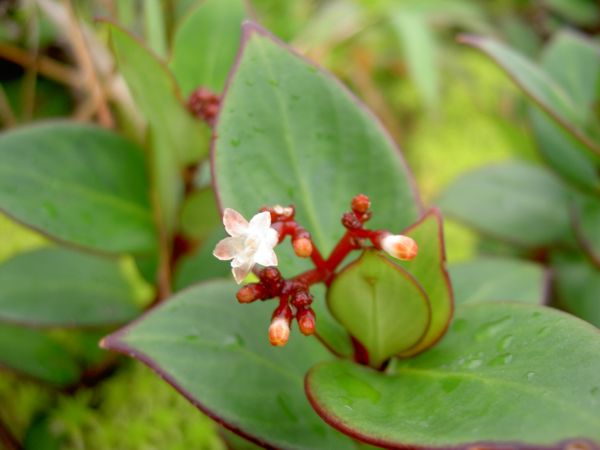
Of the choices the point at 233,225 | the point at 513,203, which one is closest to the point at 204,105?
the point at 233,225

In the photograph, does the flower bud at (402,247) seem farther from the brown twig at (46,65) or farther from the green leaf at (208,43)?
the brown twig at (46,65)

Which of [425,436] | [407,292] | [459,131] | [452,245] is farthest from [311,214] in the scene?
[459,131]

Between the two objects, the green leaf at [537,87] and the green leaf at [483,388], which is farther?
the green leaf at [537,87]

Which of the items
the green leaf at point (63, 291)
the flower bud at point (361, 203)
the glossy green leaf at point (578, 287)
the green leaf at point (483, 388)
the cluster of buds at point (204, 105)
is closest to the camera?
the green leaf at point (483, 388)

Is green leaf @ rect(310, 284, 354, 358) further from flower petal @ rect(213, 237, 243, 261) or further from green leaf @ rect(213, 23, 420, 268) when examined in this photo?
flower petal @ rect(213, 237, 243, 261)

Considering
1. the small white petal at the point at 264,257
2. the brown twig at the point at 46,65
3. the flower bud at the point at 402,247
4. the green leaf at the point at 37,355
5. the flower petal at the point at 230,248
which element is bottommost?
the green leaf at the point at 37,355

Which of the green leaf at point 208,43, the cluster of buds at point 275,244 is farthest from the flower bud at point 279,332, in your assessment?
the green leaf at point 208,43

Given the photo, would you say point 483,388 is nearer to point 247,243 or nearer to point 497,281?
point 247,243

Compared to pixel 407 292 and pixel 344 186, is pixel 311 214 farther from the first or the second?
pixel 407 292
